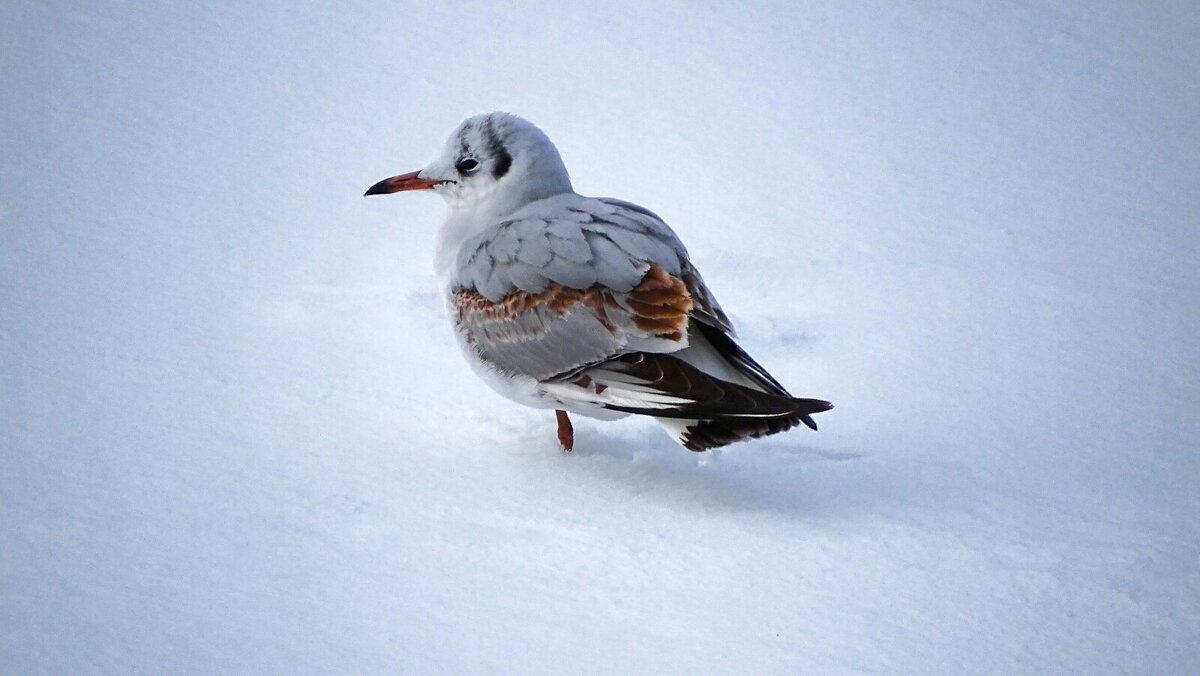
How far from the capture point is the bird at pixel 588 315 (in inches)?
125

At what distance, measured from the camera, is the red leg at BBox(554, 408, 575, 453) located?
361 cm

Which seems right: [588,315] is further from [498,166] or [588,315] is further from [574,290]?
[498,166]

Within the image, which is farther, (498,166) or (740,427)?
(498,166)

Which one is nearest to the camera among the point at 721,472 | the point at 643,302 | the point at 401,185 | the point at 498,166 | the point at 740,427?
the point at 740,427

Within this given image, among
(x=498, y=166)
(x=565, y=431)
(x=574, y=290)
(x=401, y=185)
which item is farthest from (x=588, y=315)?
(x=401, y=185)

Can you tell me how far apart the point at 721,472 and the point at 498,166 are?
130cm

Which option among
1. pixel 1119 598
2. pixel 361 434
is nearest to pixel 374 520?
pixel 361 434

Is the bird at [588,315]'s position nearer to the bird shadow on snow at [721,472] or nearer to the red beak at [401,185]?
the bird shadow on snow at [721,472]

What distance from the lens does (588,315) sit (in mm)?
3336

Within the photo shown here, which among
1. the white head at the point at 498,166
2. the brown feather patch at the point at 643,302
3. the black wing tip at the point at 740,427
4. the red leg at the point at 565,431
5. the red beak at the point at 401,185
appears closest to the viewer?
the black wing tip at the point at 740,427

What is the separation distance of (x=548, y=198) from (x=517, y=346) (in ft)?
2.06

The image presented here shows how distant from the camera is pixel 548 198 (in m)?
3.84

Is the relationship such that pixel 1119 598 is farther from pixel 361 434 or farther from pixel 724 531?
pixel 361 434

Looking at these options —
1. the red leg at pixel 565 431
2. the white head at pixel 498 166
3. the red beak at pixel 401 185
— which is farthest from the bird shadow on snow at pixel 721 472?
the red beak at pixel 401 185
